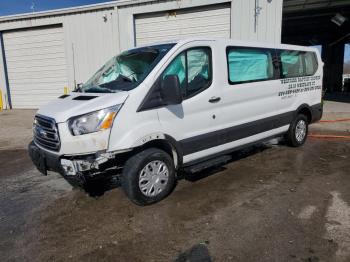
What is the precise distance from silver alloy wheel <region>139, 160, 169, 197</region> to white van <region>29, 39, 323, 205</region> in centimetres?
1

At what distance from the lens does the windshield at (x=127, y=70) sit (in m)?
3.90

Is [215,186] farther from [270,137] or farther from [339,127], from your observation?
[339,127]

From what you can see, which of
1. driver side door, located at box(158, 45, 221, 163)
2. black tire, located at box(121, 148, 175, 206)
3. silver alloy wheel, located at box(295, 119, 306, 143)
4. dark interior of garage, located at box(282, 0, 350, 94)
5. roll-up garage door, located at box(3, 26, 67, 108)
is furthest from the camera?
dark interior of garage, located at box(282, 0, 350, 94)

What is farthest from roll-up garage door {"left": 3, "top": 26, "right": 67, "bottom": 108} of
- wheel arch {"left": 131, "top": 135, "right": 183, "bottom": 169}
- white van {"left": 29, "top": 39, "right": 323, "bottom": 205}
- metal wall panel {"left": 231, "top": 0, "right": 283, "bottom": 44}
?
wheel arch {"left": 131, "top": 135, "right": 183, "bottom": 169}

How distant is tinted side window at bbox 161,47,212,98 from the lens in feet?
13.2

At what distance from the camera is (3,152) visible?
7227 mm

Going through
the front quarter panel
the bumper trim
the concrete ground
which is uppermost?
the front quarter panel

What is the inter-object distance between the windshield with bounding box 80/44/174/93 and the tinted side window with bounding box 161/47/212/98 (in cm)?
21

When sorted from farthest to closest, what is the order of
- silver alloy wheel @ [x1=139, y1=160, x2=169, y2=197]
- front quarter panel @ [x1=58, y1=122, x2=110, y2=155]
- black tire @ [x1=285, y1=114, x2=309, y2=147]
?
black tire @ [x1=285, y1=114, x2=309, y2=147] → silver alloy wheel @ [x1=139, y1=160, x2=169, y2=197] → front quarter panel @ [x1=58, y1=122, x2=110, y2=155]

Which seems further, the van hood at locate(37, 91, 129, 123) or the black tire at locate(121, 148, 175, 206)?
the black tire at locate(121, 148, 175, 206)

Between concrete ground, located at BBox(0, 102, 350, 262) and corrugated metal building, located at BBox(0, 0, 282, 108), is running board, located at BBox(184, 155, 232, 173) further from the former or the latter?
corrugated metal building, located at BBox(0, 0, 282, 108)

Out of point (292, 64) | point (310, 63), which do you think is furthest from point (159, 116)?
point (310, 63)

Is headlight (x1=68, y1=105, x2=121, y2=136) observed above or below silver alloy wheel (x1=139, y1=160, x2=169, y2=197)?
above

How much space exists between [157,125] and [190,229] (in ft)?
4.23
